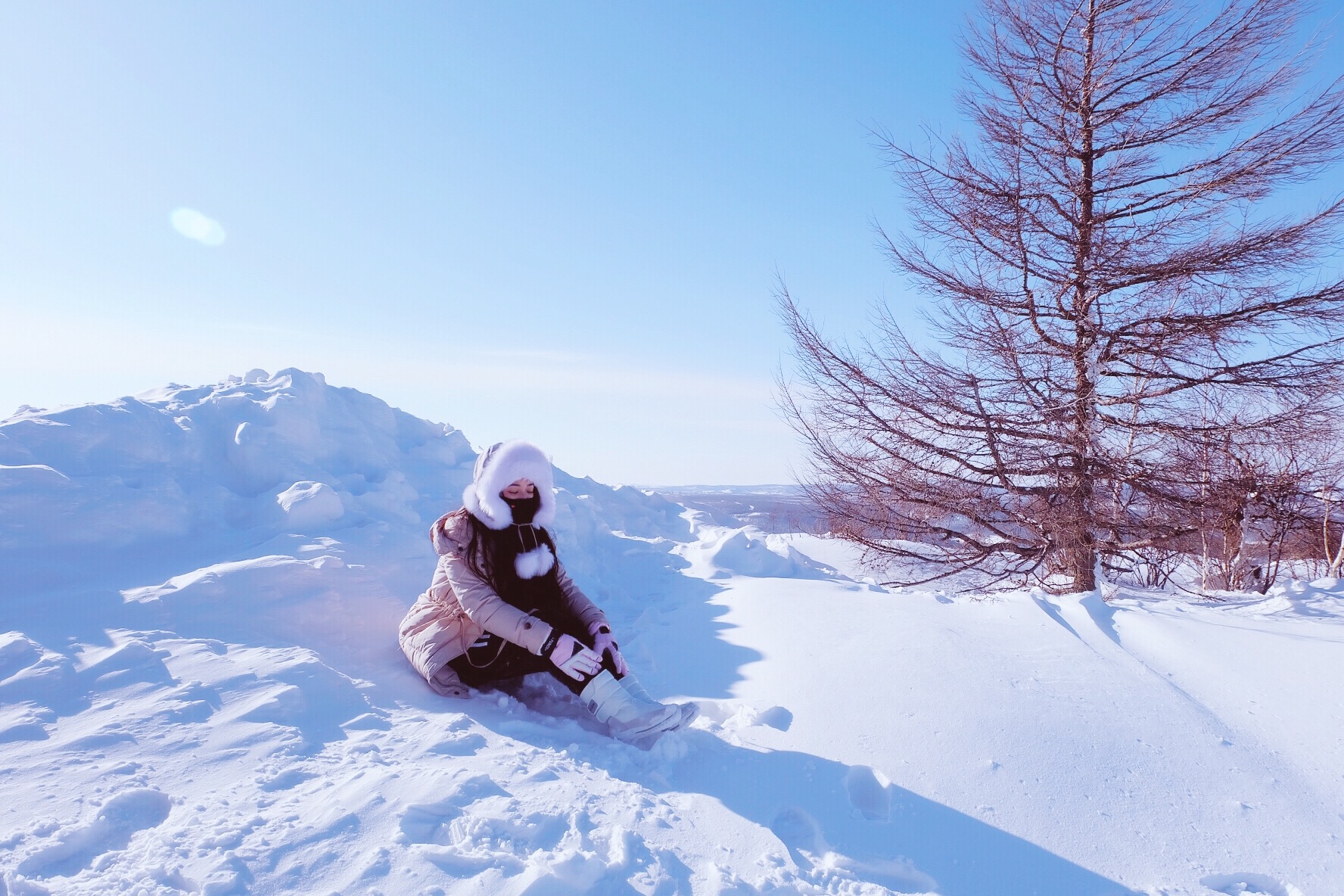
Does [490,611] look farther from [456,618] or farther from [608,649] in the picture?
[608,649]

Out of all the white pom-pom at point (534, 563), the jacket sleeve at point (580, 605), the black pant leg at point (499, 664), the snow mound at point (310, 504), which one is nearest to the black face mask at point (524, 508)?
the white pom-pom at point (534, 563)

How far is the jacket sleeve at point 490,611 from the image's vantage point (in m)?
2.79

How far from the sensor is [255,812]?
1.91 meters

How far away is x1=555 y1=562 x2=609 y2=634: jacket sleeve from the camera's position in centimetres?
319

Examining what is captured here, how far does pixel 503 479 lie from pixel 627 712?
1168mm

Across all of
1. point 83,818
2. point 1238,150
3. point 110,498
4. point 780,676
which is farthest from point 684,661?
point 1238,150

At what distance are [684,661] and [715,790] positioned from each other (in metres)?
1.65

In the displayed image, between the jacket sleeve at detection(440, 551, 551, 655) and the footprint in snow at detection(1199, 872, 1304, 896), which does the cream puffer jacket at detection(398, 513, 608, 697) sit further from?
the footprint in snow at detection(1199, 872, 1304, 896)

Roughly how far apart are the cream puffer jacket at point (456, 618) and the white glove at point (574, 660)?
0.08 meters

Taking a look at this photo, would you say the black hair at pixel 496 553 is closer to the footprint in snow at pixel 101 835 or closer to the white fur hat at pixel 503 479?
the white fur hat at pixel 503 479

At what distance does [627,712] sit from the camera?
8.63ft

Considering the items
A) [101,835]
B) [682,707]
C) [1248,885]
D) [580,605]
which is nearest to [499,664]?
[580,605]

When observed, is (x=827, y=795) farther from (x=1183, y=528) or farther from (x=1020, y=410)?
(x=1183, y=528)

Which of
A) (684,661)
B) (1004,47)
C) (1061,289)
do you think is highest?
(1004,47)
